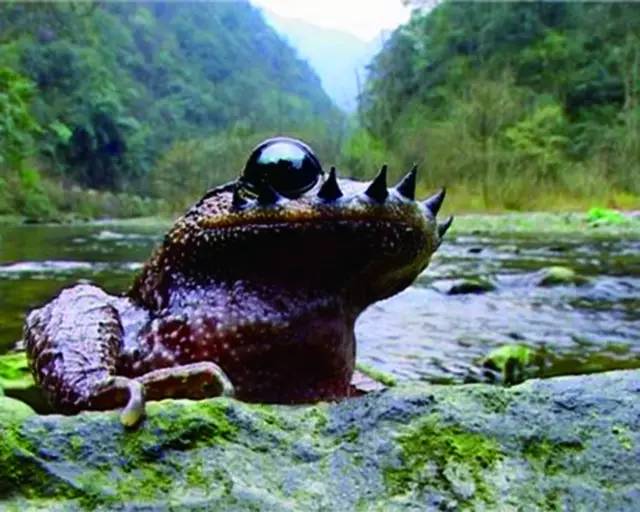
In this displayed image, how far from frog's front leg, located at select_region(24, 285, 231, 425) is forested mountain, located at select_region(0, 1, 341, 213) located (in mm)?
16290

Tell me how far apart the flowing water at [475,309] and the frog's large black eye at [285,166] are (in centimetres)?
473

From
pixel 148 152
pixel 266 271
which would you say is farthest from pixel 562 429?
pixel 148 152

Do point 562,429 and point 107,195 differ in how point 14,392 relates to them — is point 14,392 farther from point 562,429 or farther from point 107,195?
point 107,195

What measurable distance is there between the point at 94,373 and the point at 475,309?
898 centimetres

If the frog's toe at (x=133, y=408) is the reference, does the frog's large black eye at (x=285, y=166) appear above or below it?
above

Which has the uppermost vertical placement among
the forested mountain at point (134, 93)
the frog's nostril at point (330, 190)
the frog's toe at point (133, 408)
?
the forested mountain at point (134, 93)

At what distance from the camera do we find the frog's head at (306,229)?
5.01 ft

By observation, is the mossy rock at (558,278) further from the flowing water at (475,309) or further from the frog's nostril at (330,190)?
the frog's nostril at (330,190)

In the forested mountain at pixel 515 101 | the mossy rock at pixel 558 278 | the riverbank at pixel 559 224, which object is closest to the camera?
the mossy rock at pixel 558 278

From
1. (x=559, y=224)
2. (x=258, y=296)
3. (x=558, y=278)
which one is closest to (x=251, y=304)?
(x=258, y=296)

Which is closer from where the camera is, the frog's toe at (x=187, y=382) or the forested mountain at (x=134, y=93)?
the frog's toe at (x=187, y=382)

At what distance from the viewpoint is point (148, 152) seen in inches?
3211

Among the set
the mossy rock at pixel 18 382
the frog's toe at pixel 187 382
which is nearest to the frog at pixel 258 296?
the frog's toe at pixel 187 382

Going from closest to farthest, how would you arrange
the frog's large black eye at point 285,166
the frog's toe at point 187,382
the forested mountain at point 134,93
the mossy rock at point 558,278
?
the frog's toe at point 187,382 → the frog's large black eye at point 285,166 → the mossy rock at point 558,278 → the forested mountain at point 134,93
